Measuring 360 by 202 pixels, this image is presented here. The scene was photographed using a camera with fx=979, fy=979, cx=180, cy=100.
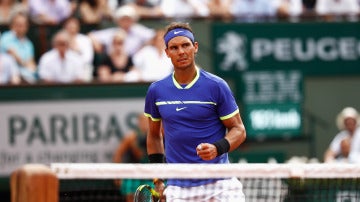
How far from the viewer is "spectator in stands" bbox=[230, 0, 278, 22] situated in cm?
1602

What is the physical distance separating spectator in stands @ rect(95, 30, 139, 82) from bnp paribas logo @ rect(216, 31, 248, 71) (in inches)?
62.0

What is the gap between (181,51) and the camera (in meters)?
7.49

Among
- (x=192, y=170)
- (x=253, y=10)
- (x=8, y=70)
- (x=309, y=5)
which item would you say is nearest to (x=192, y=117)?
Result: (x=192, y=170)

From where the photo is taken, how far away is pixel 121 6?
15828 mm

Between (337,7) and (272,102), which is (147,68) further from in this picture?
(337,7)

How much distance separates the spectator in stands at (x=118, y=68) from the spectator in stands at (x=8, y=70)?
4.19ft

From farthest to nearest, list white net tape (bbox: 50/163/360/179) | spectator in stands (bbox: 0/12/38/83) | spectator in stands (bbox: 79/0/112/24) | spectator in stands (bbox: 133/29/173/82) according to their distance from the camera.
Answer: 1. spectator in stands (bbox: 79/0/112/24)
2. spectator in stands (bbox: 133/29/173/82)
3. spectator in stands (bbox: 0/12/38/83)
4. white net tape (bbox: 50/163/360/179)

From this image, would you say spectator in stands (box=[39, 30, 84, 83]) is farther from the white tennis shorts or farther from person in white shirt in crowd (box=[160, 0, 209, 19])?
the white tennis shorts

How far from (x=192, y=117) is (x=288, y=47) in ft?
28.6

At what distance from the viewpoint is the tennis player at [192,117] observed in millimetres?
7461

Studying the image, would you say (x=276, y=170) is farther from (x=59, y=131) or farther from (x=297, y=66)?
(x=297, y=66)

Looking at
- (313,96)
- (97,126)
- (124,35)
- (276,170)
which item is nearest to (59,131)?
(97,126)

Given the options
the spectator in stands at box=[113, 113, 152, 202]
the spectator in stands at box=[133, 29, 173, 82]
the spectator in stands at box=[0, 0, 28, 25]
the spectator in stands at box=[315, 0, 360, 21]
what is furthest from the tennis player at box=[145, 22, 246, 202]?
the spectator in stands at box=[315, 0, 360, 21]

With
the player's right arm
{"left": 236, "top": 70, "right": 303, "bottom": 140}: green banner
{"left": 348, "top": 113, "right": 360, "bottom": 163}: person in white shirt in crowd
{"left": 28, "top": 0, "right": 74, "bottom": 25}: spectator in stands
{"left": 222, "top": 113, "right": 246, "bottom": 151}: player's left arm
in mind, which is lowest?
{"left": 348, "top": 113, "right": 360, "bottom": 163}: person in white shirt in crowd
